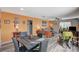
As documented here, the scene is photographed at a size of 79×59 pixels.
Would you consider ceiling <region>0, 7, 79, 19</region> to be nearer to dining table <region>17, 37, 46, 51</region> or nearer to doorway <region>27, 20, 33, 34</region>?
doorway <region>27, 20, 33, 34</region>

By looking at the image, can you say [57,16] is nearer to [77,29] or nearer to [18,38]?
[77,29]

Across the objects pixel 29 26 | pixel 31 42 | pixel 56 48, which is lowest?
pixel 56 48

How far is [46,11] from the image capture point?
344 centimetres

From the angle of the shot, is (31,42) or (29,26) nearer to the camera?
(31,42)

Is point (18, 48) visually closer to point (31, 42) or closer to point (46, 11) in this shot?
point (31, 42)

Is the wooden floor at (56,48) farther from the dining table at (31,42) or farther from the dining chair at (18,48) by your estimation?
the dining table at (31,42)

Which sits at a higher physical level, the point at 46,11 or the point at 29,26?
the point at 46,11

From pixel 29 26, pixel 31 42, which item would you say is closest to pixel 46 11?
pixel 29 26

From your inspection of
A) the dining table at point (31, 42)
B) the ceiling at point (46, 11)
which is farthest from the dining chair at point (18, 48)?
the ceiling at point (46, 11)

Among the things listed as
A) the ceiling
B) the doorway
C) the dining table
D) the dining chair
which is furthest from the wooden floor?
the ceiling

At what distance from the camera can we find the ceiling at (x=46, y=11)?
3.37 meters

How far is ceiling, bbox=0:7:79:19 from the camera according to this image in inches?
133

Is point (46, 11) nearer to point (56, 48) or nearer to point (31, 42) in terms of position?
point (31, 42)
